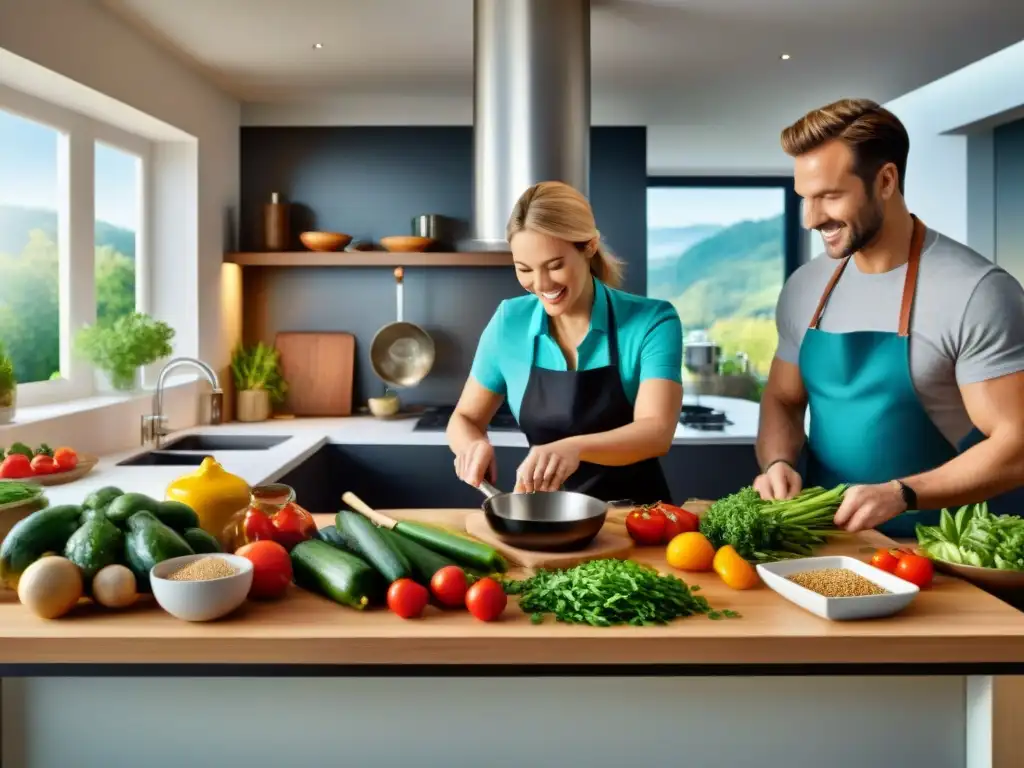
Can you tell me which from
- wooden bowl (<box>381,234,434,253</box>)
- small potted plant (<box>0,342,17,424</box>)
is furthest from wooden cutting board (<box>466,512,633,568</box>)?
wooden bowl (<box>381,234,434,253</box>)

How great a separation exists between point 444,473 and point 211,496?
2.12 meters

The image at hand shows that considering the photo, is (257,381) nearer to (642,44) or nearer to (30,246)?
(30,246)

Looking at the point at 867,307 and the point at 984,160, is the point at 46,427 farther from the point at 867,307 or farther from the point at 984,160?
the point at 984,160

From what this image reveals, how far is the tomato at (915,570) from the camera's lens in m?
1.54

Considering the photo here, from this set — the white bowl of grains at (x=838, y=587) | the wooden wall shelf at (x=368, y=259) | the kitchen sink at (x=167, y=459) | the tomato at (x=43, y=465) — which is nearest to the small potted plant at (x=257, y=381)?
the wooden wall shelf at (x=368, y=259)

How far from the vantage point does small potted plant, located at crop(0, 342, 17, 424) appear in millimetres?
2764

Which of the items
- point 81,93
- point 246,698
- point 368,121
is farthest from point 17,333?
point 246,698

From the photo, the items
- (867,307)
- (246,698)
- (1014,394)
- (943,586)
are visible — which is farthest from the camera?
(867,307)

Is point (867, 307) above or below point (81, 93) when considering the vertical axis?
below

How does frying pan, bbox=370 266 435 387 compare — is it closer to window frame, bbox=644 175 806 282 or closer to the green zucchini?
the green zucchini

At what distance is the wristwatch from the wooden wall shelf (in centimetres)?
269

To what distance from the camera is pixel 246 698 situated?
1.43 metres

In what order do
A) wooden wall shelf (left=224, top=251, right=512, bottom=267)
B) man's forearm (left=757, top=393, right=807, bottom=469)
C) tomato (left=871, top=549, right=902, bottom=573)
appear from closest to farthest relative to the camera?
tomato (left=871, top=549, right=902, bottom=573) < man's forearm (left=757, top=393, right=807, bottom=469) < wooden wall shelf (left=224, top=251, right=512, bottom=267)

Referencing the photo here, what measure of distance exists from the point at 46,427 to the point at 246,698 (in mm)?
1914
